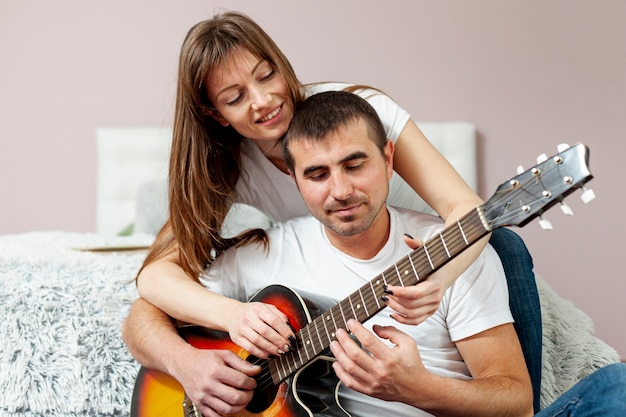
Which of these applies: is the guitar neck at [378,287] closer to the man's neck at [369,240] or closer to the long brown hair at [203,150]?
the man's neck at [369,240]

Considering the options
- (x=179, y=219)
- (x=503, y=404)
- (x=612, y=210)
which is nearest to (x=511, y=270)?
(x=503, y=404)

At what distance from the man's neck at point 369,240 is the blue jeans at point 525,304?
0.83 feet

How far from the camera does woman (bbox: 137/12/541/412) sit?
1457 millimetres

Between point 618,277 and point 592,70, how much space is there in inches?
30.8

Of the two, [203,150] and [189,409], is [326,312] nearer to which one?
[189,409]

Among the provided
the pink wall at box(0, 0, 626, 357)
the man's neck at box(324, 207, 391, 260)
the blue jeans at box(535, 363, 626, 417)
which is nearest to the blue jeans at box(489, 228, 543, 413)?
the man's neck at box(324, 207, 391, 260)

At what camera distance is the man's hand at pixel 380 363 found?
1180 mm

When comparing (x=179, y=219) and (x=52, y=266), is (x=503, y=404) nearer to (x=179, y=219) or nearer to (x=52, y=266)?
(x=179, y=219)

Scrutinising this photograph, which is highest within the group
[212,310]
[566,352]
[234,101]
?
[234,101]

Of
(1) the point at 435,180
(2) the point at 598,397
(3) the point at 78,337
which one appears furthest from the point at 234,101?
(2) the point at 598,397

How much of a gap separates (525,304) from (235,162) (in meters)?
0.70

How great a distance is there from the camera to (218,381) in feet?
4.64

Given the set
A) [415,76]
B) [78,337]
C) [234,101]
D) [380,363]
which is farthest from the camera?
[415,76]

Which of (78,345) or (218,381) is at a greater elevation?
(218,381)
